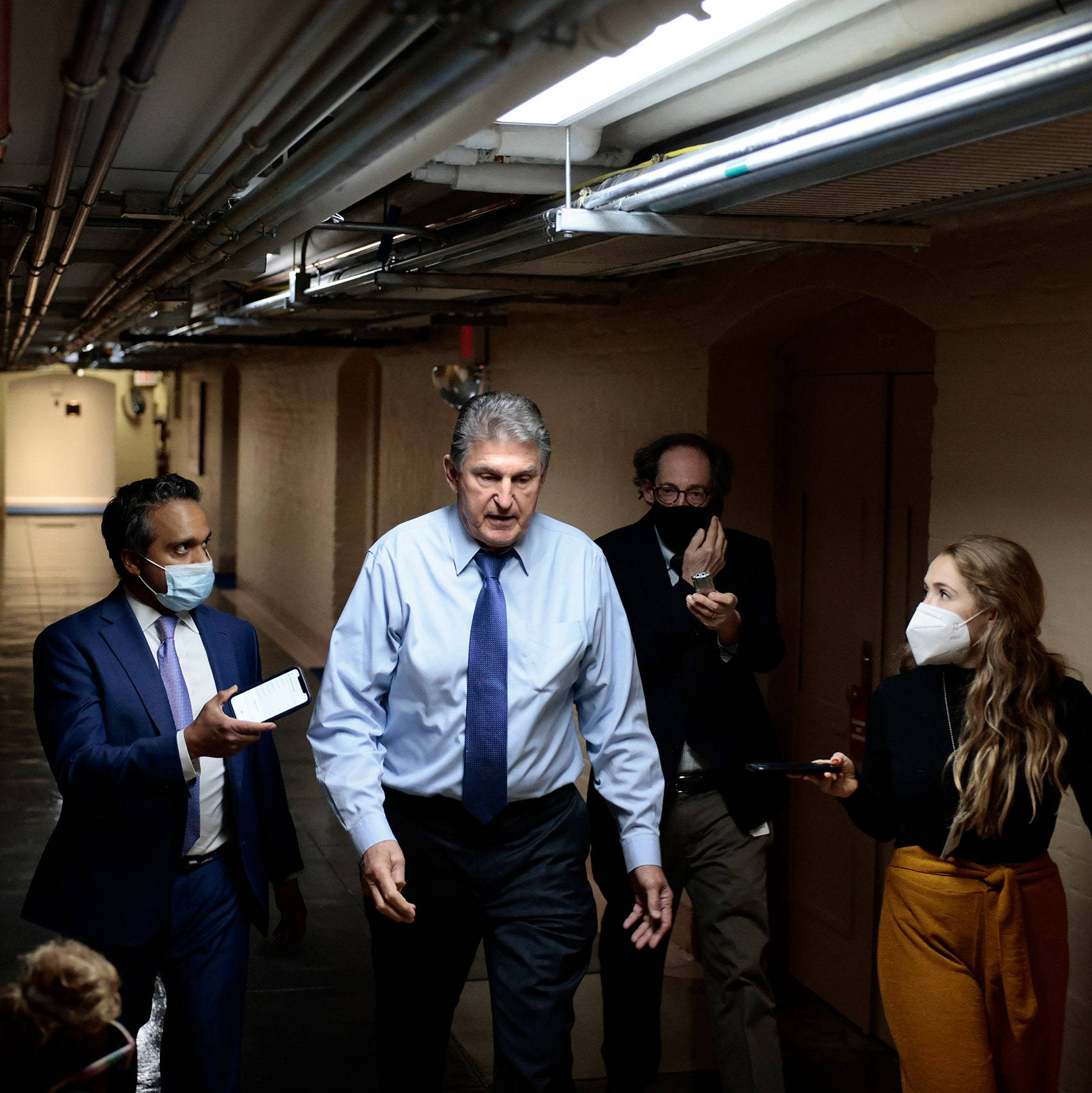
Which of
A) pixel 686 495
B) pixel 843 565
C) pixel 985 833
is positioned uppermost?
pixel 686 495

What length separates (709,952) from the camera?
3.19m

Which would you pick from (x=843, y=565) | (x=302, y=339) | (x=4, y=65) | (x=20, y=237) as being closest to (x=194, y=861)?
(x=4, y=65)

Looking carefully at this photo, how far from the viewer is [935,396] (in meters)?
3.56

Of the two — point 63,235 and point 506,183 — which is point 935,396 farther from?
point 63,235

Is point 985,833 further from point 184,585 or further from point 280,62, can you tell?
point 280,62

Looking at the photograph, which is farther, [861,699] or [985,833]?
[861,699]

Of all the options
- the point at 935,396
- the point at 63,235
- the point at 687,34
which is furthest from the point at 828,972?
the point at 63,235

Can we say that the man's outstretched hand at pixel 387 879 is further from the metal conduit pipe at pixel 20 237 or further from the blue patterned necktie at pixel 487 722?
the metal conduit pipe at pixel 20 237

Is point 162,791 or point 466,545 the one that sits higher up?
point 466,545

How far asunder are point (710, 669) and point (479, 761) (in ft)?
2.83

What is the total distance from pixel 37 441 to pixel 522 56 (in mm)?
24241

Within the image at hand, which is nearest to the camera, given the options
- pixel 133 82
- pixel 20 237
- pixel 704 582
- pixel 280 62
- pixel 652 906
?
pixel 133 82

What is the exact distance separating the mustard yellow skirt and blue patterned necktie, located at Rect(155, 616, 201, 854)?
1.46 metres

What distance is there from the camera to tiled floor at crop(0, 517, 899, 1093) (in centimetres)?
370
